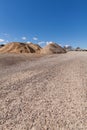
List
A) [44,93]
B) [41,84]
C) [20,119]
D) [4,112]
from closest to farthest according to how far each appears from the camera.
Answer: [20,119], [4,112], [44,93], [41,84]

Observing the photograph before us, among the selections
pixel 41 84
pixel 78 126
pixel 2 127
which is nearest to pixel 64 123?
pixel 78 126

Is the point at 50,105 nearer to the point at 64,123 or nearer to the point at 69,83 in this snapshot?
the point at 64,123

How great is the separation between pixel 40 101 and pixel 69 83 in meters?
3.02

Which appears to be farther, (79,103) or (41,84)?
(41,84)

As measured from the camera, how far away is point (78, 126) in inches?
167

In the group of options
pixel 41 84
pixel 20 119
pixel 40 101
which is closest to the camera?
pixel 20 119

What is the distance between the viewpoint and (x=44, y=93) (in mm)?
6719

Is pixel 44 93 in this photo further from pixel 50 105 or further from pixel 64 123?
pixel 64 123

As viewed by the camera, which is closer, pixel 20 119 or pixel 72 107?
pixel 20 119

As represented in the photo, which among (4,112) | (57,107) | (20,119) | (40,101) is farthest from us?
(40,101)

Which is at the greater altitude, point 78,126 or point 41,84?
point 41,84

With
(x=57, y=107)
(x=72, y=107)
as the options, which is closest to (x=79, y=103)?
(x=72, y=107)

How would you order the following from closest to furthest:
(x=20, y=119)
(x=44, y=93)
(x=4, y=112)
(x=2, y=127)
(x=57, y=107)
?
(x=2, y=127), (x=20, y=119), (x=4, y=112), (x=57, y=107), (x=44, y=93)

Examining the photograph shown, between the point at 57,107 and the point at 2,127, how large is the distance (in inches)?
88.0
